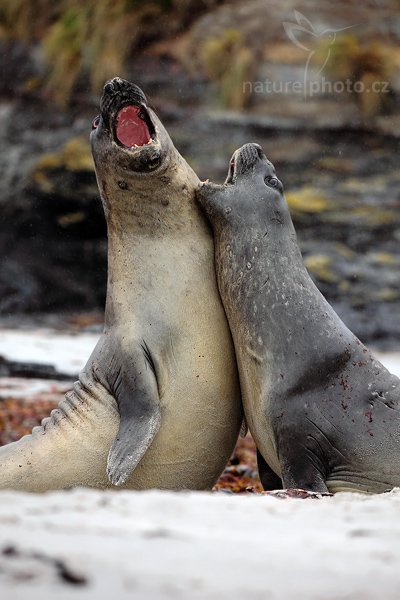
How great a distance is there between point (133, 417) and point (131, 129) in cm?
156

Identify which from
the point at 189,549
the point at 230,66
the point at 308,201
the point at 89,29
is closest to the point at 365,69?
the point at 230,66

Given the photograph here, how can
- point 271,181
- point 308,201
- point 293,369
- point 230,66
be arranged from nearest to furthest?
point 293,369 < point 271,181 < point 308,201 < point 230,66

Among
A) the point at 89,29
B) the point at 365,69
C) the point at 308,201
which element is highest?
the point at 89,29

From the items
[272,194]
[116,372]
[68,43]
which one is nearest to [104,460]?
[116,372]

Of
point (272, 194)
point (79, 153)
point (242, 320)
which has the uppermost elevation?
point (79, 153)

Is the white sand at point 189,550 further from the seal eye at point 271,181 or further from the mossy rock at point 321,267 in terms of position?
the mossy rock at point 321,267

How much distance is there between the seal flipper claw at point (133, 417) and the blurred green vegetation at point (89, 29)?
1341 cm

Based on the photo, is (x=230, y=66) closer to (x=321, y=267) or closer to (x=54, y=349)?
(x=321, y=267)

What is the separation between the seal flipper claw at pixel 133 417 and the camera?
14.9 feet

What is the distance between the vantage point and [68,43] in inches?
704

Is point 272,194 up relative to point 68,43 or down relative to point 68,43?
down

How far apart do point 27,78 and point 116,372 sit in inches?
559

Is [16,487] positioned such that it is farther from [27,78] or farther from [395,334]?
[27,78]

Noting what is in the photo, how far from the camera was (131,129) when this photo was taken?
529 centimetres
